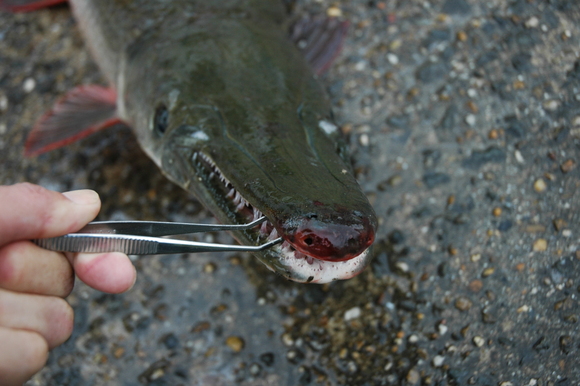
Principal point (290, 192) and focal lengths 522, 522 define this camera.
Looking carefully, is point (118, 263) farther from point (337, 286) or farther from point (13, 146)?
point (13, 146)

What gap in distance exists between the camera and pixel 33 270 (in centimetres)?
167

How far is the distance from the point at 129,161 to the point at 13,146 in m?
0.87

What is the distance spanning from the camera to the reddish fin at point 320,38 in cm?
332

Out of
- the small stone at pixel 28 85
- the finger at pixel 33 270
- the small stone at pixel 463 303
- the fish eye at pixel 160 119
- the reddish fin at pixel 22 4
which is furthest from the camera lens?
the reddish fin at pixel 22 4

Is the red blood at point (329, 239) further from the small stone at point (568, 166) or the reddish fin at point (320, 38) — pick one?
the reddish fin at point (320, 38)

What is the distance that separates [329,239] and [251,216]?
0.48 metres

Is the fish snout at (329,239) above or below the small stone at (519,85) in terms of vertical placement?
above

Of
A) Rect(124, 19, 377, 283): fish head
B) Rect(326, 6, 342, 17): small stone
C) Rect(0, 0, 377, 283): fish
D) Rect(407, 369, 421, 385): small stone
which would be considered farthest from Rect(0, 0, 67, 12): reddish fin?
Rect(407, 369, 421, 385): small stone

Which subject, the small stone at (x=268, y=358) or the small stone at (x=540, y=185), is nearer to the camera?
the small stone at (x=268, y=358)

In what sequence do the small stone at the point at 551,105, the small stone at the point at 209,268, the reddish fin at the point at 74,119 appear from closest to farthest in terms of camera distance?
1. the small stone at the point at 209,268
2. the small stone at the point at 551,105
3. the reddish fin at the point at 74,119

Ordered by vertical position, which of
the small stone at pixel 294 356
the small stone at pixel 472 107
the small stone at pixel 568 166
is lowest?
the small stone at pixel 294 356

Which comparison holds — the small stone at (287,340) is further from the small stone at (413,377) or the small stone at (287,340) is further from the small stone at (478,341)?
the small stone at (478,341)

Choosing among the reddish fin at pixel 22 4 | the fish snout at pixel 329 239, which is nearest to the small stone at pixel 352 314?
the fish snout at pixel 329 239

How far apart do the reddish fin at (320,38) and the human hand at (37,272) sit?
1965 mm
